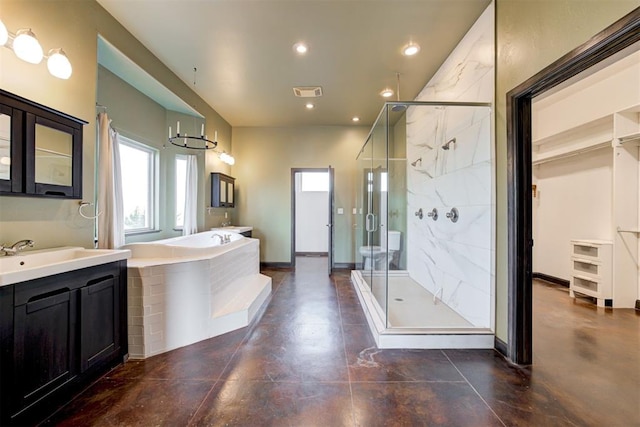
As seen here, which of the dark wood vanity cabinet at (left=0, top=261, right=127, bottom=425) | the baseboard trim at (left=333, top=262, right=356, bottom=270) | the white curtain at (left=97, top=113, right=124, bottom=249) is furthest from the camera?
the baseboard trim at (left=333, top=262, right=356, bottom=270)

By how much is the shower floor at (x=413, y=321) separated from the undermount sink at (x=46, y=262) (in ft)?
6.87

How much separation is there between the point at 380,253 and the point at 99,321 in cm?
278

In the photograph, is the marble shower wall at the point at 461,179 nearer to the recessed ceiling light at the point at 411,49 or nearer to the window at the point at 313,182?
the recessed ceiling light at the point at 411,49

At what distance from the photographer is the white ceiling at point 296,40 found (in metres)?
2.18

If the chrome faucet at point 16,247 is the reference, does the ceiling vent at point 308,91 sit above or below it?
above

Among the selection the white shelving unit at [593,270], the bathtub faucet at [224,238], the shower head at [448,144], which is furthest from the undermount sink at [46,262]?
the white shelving unit at [593,270]

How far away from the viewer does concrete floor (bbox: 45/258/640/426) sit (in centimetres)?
142

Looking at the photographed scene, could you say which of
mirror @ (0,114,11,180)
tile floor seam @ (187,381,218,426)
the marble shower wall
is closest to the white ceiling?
the marble shower wall

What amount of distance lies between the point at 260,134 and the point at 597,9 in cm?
473

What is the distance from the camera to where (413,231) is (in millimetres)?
3920

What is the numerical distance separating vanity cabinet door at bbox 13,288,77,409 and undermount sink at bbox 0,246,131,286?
0.14m

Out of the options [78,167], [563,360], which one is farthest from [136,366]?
[563,360]

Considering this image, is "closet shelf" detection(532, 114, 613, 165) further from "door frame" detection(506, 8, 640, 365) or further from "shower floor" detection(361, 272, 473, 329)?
"shower floor" detection(361, 272, 473, 329)

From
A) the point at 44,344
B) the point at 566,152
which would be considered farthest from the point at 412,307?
the point at 566,152
